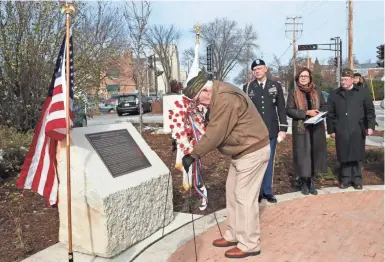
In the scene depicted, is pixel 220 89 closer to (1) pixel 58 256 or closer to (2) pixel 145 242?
(2) pixel 145 242

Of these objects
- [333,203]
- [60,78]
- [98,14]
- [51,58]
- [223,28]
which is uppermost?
[223,28]

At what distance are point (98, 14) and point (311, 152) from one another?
1035cm

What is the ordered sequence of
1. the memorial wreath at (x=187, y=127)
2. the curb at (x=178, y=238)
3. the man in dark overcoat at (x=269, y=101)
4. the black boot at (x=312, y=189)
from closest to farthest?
the curb at (x=178, y=238)
the memorial wreath at (x=187, y=127)
the man in dark overcoat at (x=269, y=101)
the black boot at (x=312, y=189)

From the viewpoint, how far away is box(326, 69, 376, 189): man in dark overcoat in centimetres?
602

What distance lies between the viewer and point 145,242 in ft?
13.8

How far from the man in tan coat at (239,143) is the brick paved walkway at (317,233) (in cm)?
28

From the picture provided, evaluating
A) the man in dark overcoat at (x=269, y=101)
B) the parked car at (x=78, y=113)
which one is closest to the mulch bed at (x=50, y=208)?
the man in dark overcoat at (x=269, y=101)

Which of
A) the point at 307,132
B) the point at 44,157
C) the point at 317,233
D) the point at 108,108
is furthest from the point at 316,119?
the point at 108,108

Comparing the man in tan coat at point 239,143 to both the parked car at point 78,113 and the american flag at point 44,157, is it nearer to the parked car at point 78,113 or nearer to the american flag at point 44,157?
the american flag at point 44,157

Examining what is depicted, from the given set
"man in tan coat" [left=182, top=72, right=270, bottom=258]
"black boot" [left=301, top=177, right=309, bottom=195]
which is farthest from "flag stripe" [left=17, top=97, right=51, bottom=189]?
"black boot" [left=301, top=177, right=309, bottom=195]

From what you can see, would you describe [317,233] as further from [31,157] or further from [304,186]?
[31,157]

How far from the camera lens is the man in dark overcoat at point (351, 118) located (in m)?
6.02

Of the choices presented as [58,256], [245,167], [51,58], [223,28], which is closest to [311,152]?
[245,167]

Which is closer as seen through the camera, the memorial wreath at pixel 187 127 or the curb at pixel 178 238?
the curb at pixel 178 238
